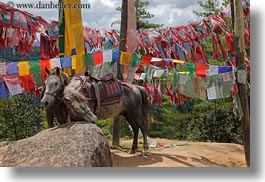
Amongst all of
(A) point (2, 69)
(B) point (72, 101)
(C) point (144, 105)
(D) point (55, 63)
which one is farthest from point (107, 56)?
(B) point (72, 101)

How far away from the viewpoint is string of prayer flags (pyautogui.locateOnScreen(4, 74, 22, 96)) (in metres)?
4.62

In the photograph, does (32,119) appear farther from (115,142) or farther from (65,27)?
(65,27)

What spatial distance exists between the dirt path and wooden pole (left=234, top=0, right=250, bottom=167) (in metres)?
0.29

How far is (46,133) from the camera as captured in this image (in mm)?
3441

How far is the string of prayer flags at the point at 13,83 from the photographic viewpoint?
4.62 m

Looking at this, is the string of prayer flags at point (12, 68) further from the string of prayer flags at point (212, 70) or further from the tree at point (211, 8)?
the tree at point (211, 8)

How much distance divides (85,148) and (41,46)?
2576mm

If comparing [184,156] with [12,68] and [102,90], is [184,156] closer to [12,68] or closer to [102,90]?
[102,90]

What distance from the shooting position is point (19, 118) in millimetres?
5742

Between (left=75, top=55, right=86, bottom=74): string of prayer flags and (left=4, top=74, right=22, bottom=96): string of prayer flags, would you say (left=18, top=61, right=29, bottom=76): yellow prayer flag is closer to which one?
(left=4, top=74, right=22, bottom=96): string of prayer flags

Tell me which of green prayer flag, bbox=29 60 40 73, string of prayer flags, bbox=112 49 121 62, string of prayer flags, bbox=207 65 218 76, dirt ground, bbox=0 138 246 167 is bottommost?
dirt ground, bbox=0 138 246 167

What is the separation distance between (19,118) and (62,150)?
2.70 metres

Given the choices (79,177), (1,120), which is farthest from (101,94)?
(1,120)

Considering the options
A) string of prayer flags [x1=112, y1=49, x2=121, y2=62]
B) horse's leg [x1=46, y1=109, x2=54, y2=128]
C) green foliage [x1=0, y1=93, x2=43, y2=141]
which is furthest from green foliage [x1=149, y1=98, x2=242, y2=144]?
horse's leg [x1=46, y1=109, x2=54, y2=128]
